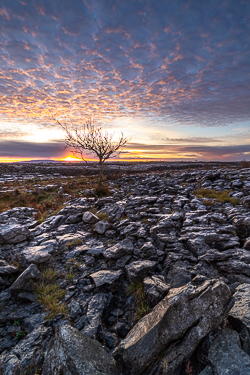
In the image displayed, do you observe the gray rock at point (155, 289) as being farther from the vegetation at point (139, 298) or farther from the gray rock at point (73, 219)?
the gray rock at point (73, 219)

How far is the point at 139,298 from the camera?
5707mm

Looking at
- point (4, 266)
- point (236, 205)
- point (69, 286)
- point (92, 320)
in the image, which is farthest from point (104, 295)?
point (236, 205)

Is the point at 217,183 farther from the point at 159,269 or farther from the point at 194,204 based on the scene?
the point at 159,269

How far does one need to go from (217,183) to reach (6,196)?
22720mm

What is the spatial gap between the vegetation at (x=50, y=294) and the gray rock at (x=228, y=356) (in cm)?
407

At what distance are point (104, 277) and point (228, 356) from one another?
13.9 ft

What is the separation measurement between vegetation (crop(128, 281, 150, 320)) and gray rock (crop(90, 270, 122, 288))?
2.14 feet

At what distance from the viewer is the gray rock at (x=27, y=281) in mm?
6238

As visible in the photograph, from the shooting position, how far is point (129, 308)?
563 cm

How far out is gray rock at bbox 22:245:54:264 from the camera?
25.1 ft

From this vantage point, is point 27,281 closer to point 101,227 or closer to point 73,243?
→ point 73,243

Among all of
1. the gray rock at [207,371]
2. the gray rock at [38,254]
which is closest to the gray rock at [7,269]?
the gray rock at [38,254]

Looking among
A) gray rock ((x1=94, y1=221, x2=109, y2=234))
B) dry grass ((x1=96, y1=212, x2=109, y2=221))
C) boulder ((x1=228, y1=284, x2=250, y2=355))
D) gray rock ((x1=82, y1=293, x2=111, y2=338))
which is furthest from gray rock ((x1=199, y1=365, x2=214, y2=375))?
dry grass ((x1=96, y1=212, x2=109, y2=221))

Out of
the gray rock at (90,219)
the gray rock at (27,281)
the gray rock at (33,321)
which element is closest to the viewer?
the gray rock at (33,321)
